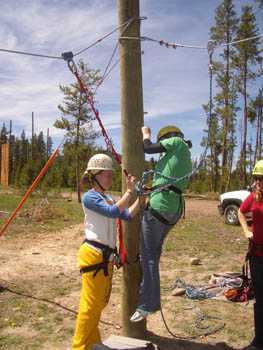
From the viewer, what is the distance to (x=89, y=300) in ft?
10.2

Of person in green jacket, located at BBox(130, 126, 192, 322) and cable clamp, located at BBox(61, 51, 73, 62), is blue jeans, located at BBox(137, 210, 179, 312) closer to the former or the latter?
person in green jacket, located at BBox(130, 126, 192, 322)

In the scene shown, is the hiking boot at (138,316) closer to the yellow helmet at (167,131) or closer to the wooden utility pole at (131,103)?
the wooden utility pole at (131,103)

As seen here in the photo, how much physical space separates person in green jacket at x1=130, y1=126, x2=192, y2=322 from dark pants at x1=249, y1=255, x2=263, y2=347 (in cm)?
118

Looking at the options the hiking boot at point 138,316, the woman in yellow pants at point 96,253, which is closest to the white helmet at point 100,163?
the woman in yellow pants at point 96,253

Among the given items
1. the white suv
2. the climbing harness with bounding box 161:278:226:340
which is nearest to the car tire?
the white suv

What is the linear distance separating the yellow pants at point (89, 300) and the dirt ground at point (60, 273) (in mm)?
964

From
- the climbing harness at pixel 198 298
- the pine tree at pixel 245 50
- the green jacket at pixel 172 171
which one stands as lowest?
the climbing harness at pixel 198 298

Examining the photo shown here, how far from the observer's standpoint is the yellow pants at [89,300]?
3090 mm

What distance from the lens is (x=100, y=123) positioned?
3578 millimetres

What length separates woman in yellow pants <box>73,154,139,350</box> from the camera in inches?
122

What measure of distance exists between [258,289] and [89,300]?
1.96 metres

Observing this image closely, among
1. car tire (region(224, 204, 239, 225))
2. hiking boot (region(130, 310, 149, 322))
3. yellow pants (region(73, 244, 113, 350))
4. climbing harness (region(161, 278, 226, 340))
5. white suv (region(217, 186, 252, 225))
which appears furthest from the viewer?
car tire (region(224, 204, 239, 225))

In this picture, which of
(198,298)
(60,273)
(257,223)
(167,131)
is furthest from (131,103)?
(60,273)

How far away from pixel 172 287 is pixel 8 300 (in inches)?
110
